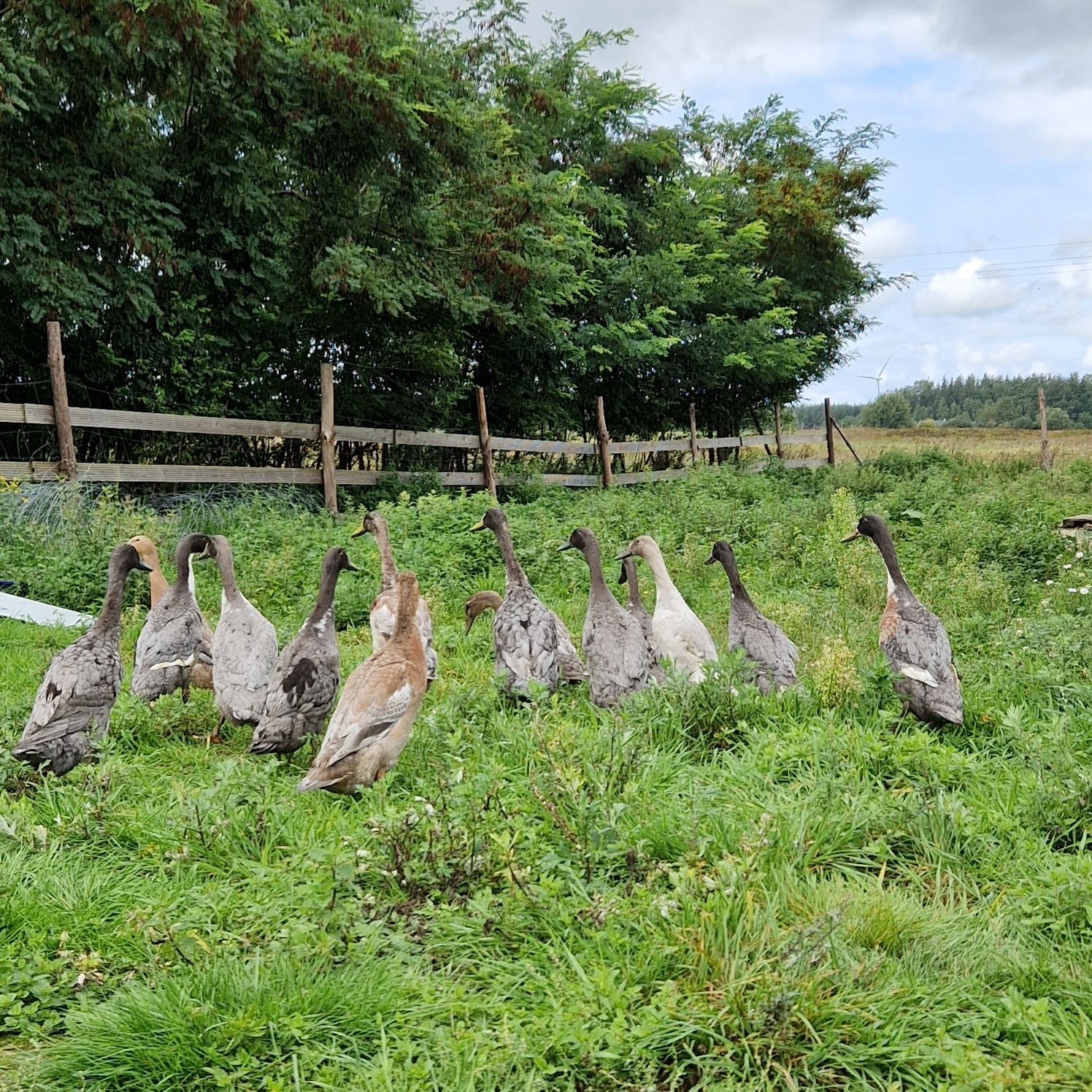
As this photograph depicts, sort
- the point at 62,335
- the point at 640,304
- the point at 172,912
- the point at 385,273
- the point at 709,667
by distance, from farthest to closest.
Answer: the point at 640,304 < the point at 385,273 < the point at 62,335 < the point at 709,667 < the point at 172,912

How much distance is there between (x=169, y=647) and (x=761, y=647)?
3.60m

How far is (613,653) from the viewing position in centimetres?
534

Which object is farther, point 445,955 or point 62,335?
point 62,335

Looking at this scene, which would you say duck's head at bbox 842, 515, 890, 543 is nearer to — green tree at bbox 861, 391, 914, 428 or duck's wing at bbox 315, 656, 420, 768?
duck's wing at bbox 315, 656, 420, 768

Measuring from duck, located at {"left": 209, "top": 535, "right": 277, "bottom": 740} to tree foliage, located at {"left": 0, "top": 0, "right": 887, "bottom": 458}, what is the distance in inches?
274

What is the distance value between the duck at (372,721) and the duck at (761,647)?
1.82m

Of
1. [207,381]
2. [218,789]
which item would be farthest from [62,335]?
[218,789]

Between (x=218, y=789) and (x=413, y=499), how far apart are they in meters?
11.1

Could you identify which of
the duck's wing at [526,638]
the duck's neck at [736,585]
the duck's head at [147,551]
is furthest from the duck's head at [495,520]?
the duck's head at [147,551]

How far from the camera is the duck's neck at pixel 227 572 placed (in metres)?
5.53

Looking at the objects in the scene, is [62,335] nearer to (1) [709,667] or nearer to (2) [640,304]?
(1) [709,667]

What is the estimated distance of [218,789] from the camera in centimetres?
359

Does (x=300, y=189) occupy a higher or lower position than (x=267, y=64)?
lower

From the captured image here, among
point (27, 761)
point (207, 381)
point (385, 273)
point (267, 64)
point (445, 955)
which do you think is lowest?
point (445, 955)
